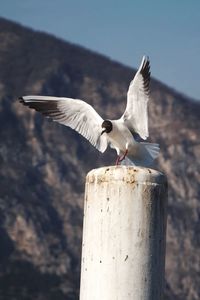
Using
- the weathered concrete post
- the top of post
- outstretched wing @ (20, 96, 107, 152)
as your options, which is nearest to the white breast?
outstretched wing @ (20, 96, 107, 152)

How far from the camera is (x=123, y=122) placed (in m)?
9.55

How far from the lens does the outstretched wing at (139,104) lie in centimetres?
971

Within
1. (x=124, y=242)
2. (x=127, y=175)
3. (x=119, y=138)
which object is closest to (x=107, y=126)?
(x=119, y=138)

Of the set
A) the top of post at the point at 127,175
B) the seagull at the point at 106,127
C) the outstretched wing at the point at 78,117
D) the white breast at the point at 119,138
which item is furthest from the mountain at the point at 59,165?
the top of post at the point at 127,175

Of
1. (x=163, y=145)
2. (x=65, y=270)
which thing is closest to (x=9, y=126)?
(x=163, y=145)

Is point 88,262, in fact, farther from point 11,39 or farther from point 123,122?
point 11,39

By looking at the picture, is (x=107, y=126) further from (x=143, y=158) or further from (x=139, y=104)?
(x=139, y=104)

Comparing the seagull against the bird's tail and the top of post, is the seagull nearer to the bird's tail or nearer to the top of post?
the bird's tail

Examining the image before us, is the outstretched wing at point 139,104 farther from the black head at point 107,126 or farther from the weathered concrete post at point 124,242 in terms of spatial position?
the weathered concrete post at point 124,242

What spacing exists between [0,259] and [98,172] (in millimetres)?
57012

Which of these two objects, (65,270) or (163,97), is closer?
(65,270)

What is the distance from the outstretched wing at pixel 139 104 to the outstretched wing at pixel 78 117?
0.31 metres

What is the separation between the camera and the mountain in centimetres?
6456

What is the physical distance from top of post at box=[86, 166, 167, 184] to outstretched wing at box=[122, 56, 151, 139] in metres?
2.91
